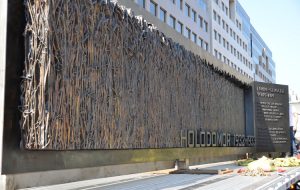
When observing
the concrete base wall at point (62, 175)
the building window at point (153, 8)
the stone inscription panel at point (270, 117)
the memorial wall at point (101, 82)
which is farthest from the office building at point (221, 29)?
the concrete base wall at point (62, 175)

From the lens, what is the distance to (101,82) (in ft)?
23.7

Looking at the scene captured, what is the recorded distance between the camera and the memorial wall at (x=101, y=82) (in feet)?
19.4

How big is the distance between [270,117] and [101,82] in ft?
39.0

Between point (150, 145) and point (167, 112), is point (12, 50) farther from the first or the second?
point (167, 112)

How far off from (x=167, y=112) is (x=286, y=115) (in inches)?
376

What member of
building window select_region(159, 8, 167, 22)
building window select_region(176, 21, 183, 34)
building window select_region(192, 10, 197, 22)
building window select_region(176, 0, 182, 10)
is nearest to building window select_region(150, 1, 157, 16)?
building window select_region(159, 8, 167, 22)

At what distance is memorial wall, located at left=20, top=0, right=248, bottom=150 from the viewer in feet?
19.4

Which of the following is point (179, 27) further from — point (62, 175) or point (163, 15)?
point (62, 175)

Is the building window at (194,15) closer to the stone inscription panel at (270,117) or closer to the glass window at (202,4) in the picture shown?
the glass window at (202,4)

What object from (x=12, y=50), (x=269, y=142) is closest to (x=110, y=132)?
(x=12, y=50)

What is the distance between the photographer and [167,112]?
9938 mm

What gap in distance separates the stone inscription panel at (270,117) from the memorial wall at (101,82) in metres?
6.41

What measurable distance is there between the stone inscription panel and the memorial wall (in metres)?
6.41

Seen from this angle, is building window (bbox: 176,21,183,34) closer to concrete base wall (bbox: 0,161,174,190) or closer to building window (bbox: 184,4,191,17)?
building window (bbox: 184,4,191,17)
